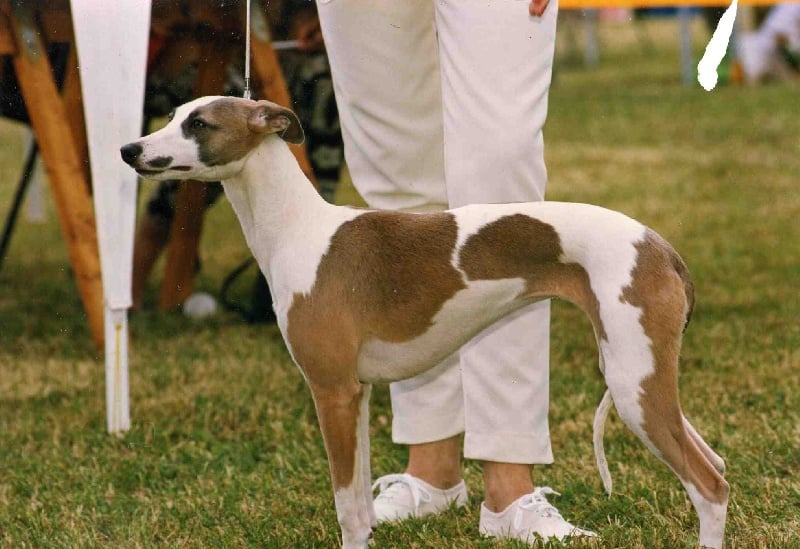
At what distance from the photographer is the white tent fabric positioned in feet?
10.3

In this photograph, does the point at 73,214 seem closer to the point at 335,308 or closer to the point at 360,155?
the point at 360,155

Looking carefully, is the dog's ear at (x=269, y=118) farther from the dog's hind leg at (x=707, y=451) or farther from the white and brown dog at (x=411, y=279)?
the dog's hind leg at (x=707, y=451)

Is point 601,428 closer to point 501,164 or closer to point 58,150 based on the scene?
point 501,164

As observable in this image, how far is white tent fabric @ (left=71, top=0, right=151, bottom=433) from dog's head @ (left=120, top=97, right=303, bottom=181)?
0.95 m

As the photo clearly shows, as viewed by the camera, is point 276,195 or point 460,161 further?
point 460,161

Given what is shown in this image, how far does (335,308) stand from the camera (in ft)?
7.41

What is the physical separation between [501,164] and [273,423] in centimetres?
135

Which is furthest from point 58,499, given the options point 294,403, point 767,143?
point 767,143

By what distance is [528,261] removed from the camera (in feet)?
7.29

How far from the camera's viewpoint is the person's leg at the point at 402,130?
2604mm

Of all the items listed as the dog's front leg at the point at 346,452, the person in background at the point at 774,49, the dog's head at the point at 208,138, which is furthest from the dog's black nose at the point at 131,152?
the person in background at the point at 774,49

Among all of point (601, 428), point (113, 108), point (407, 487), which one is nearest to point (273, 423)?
point (407, 487)

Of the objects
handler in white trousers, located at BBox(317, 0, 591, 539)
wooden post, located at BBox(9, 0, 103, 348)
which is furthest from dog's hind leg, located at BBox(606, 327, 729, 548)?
wooden post, located at BBox(9, 0, 103, 348)

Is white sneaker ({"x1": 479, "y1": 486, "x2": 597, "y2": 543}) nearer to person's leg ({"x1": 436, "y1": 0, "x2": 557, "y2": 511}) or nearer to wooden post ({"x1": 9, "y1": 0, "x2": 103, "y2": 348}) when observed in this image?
person's leg ({"x1": 436, "y1": 0, "x2": 557, "y2": 511})
